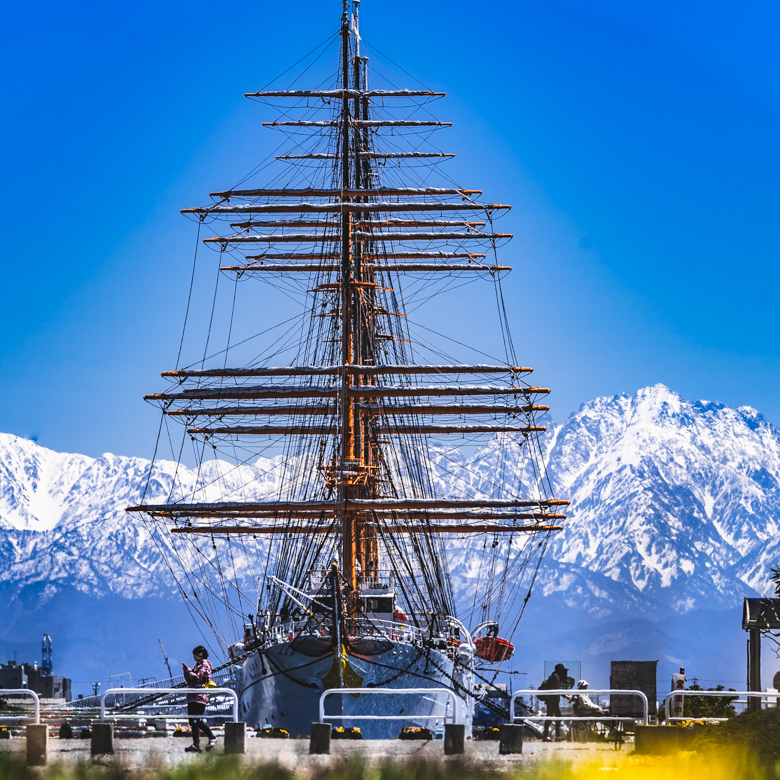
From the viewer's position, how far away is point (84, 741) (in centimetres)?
2269

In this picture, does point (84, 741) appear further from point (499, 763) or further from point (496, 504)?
point (496, 504)

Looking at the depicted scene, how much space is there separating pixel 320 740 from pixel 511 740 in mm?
2603

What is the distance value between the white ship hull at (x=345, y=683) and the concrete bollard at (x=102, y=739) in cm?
1944

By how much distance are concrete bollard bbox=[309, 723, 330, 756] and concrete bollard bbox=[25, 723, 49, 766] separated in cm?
353

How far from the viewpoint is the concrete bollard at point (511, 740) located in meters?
20.3

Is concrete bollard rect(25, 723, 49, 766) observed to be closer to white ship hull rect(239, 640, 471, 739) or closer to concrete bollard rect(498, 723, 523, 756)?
concrete bollard rect(498, 723, 523, 756)

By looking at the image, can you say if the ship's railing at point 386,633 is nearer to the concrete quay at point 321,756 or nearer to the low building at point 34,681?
the concrete quay at point 321,756

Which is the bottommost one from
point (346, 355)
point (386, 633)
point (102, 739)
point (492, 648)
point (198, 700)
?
point (102, 739)

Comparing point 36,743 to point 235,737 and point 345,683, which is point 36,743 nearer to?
point 235,737

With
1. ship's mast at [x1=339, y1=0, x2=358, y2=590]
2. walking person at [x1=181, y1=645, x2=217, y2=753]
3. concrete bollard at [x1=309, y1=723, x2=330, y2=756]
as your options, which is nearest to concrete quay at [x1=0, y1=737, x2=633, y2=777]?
concrete bollard at [x1=309, y1=723, x2=330, y2=756]

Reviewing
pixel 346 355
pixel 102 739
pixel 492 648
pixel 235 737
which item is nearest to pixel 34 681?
pixel 492 648

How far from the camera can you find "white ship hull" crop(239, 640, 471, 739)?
39969 mm

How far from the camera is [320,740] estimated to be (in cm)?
2022

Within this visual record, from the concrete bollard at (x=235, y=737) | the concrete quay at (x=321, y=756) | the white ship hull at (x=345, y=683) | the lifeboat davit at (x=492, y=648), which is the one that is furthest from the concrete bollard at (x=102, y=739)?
the lifeboat davit at (x=492, y=648)
